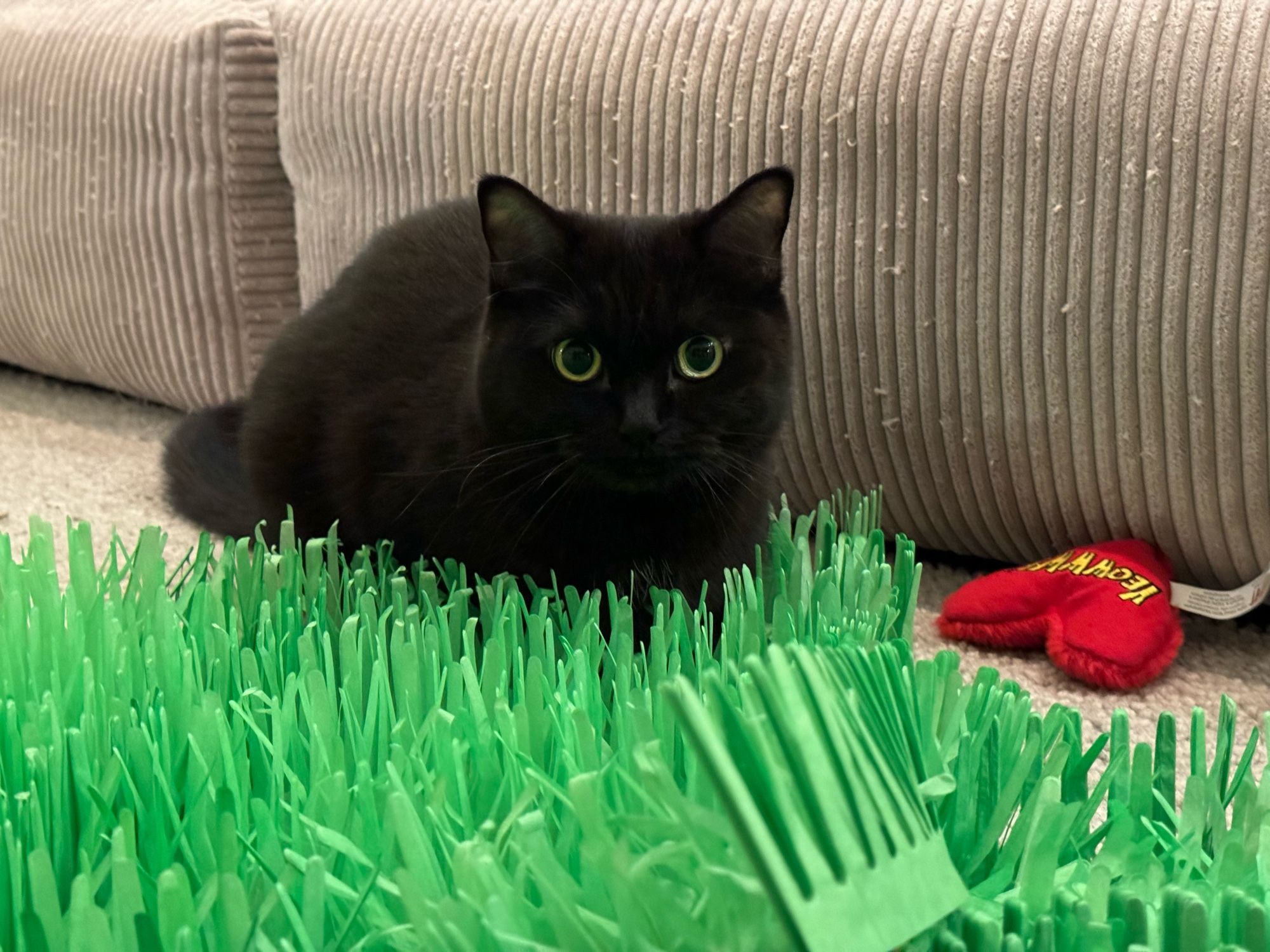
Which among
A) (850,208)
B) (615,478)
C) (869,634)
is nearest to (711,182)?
(850,208)

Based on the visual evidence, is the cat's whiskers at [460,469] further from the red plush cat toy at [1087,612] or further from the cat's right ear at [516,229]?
the red plush cat toy at [1087,612]

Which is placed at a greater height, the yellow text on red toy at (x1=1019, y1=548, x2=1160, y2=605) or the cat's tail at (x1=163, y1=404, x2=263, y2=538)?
the yellow text on red toy at (x1=1019, y1=548, x2=1160, y2=605)

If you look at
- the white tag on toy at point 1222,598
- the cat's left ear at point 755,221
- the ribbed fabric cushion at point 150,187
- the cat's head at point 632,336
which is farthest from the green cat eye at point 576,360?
the ribbed fabric cushion at point 150,187

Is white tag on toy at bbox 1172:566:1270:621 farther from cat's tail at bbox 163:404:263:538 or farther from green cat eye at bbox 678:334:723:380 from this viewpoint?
cat's tail at bbox 163:404:263:538

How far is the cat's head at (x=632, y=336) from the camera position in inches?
31.6

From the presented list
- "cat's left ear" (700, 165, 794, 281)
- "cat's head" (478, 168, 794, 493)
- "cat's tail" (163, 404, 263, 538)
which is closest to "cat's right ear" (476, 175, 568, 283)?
"cat's head" (478, 168, 794, 493)

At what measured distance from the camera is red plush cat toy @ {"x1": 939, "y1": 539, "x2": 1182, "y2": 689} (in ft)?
3.00

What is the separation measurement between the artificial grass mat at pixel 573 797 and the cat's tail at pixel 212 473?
1.38 feet

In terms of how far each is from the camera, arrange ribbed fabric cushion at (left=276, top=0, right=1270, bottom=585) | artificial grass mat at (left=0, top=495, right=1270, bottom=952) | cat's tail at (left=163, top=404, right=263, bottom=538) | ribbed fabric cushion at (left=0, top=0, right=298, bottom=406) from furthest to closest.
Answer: ribbed fabric cushion at (left=0, top=0, right=298, bottom=406), cat's tail at (left=163, top=404, right=263, bottom=538), ribbed fabric cushion at (left=276, top=0, right=1270, bottom=585), artificial grass mat at (left=0, top=495, right=1270, bottom=952)

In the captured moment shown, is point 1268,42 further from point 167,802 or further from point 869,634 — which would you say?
point 167,802

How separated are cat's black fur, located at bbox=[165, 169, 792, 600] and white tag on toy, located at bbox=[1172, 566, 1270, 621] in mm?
372

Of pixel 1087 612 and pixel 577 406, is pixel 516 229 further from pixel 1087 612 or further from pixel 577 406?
pixel 1087 612

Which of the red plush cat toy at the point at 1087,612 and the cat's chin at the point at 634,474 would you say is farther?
the red plush cat toy at the point at 1087,612

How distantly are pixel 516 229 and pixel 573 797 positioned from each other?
0.48 m
